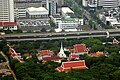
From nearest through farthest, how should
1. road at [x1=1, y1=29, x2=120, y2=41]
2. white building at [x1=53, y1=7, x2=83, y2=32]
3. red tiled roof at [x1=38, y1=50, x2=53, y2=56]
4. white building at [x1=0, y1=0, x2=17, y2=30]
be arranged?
1. red tiled roof at [x1=38, y1=50, x2=53, y2=56]
2. road at [x1=1, y1=29, x2=120, y2=41]
3. white building at [x1=0, y1=0, x2=17, y2=30]
4. white building at [x1=53, y1=7, x2=83, y2=32]

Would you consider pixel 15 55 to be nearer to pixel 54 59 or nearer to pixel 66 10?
pixel 54 59

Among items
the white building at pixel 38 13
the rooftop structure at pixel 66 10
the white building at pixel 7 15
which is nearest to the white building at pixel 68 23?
the white building at pixel 38 13

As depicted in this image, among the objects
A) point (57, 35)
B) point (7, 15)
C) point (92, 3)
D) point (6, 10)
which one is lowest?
point (57, 35)

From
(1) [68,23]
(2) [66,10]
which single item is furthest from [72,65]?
(2) [66,10]

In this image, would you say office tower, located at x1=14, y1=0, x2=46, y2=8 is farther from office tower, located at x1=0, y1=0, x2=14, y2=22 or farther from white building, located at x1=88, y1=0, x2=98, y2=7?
white building, located at x1=88, y1=0, x2=98, y2=7

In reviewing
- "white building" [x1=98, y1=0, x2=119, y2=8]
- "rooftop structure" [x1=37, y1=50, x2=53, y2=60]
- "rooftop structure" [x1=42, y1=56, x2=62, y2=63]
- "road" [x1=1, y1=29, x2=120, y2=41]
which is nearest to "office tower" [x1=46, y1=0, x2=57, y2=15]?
"white building" [x1=98, y1=0, x2=119, y2=8]

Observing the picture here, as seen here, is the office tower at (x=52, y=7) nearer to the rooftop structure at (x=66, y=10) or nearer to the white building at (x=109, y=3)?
the rooftop structure at (x=66, y=10)

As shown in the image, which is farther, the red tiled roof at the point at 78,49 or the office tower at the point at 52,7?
the office tower at the point at 52,7

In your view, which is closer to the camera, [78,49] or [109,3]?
[78,49]
